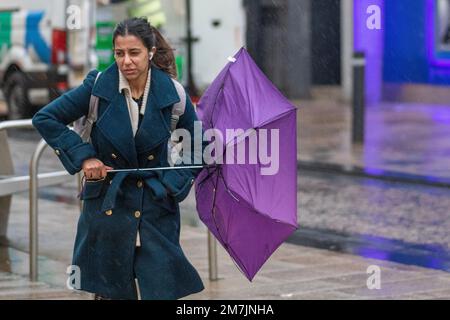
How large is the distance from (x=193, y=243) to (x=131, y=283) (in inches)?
151

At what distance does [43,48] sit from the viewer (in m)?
18.6

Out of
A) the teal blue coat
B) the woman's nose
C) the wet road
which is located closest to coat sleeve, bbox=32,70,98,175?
the teal blue coat

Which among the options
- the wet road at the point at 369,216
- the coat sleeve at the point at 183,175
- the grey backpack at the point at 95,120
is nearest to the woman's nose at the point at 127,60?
the grey backpack at the point at 95,120

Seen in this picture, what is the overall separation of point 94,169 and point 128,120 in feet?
0.90

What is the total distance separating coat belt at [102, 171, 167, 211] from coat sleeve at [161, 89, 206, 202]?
4cm

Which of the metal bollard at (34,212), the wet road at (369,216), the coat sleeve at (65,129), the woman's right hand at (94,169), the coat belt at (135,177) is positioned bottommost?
the wet road at (369,216)

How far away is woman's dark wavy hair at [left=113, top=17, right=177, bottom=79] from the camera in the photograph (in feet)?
17.4

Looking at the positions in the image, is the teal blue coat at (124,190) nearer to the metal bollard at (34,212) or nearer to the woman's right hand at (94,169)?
the woman's right hand at (94,169)

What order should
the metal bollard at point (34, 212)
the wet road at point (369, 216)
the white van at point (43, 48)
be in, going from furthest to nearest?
the white van at point (43, 48), the wet road at point (369, 216), the metal bollard at point (34, 212)

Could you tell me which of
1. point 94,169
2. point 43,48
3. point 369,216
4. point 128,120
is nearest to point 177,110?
point 128,120

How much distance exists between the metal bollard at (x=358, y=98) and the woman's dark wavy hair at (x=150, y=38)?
10.6 meters

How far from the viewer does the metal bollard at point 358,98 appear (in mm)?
16031

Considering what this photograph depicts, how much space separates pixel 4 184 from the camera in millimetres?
8523
